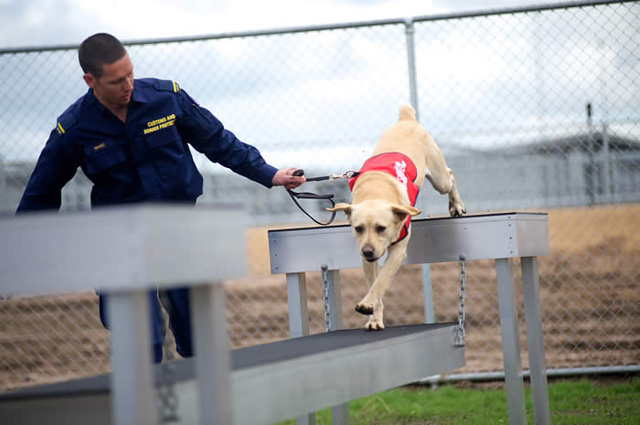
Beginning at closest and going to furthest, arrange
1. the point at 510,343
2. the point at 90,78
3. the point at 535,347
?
the point at 90,78, the point at 510,343, the point at 535,347

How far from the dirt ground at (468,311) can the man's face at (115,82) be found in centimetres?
380

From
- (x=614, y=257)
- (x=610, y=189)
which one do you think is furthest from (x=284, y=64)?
(x=614, y=257)

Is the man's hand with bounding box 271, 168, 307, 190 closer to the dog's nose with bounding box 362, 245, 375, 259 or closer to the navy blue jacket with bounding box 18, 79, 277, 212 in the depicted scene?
the navy blue jacket with bounding box 18, 79, 277, 212

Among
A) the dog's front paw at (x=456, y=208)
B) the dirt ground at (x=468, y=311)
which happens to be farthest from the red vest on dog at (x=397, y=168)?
the dirt ground at (x=468, y=311)

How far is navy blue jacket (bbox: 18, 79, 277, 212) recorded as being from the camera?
3.24m

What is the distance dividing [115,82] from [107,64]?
0.08 metres

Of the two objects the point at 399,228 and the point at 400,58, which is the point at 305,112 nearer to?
the point at 400,58

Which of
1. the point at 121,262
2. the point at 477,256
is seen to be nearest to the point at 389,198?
the point at 477,256

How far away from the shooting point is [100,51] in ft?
9.68

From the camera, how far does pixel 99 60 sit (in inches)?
116

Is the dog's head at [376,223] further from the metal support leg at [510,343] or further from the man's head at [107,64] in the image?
the man's head at [107,64]

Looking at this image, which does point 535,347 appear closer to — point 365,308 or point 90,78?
point 365,308

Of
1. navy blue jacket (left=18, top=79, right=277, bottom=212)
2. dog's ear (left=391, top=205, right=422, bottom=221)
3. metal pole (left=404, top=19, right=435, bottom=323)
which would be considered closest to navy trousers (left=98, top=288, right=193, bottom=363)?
navy blue jacket (left=18, top=79, right=277, bottom=212)

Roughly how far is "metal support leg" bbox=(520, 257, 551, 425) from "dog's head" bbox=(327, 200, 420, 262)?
80 cm
